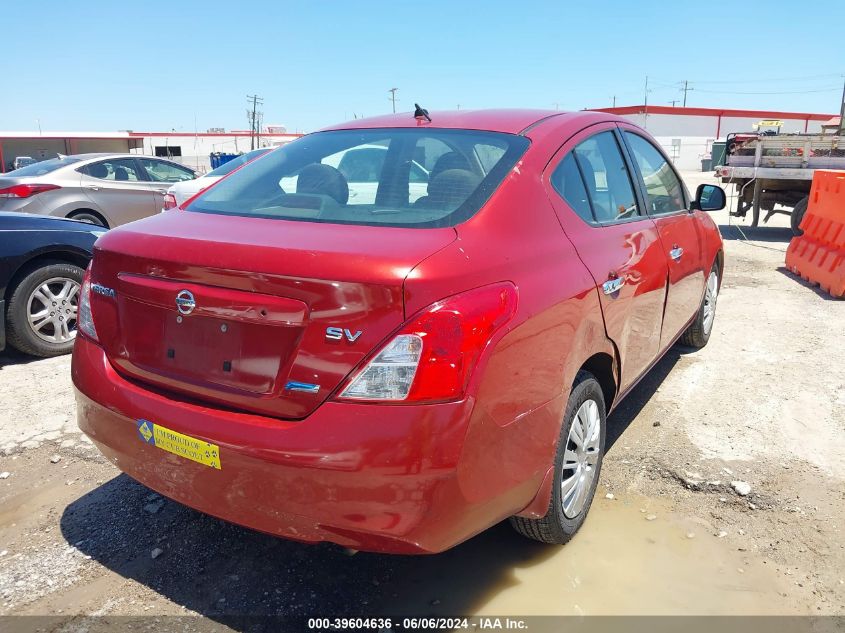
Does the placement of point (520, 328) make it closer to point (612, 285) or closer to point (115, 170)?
point (612, 285)

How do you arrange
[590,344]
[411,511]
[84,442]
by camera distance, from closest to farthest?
[411,511]
[590,344]
[84,442]

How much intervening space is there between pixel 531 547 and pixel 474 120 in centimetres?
190

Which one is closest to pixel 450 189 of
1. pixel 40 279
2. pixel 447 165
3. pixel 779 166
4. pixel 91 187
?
pixel 447 165

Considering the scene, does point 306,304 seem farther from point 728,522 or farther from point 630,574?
point 728,522

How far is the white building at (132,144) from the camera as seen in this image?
5141 centimetres

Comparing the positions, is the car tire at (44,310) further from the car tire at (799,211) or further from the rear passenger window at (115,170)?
the car tire at (799,211)

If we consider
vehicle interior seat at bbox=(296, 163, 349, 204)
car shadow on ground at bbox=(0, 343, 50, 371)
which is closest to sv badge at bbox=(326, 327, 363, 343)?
vehicle interior seat at bbox=(296, 163, 349, 204)

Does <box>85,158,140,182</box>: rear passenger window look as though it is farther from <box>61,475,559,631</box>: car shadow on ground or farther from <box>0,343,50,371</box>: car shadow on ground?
<box>61,475,559,631</box>: car shadow on ground

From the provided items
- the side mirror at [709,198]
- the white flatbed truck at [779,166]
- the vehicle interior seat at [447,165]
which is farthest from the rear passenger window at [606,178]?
the white flatbed truck at [779,166]

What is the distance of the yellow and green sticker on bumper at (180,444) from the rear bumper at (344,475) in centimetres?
2

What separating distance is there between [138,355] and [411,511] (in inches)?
44.7

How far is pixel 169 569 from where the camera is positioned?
8.55 feet

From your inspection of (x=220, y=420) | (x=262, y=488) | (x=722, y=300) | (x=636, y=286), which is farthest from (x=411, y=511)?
(x=722, y=300)

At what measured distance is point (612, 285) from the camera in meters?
2.78
